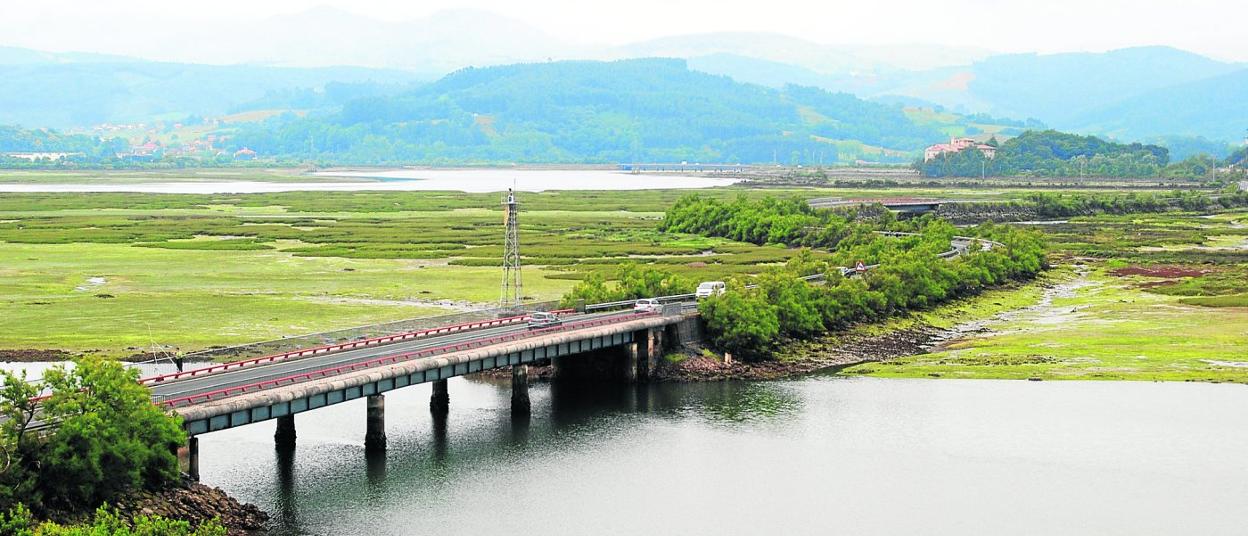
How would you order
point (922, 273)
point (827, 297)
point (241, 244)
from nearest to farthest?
point (827, 297) < point (922, 273) < point (241, 244)

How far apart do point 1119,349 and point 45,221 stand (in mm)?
127803

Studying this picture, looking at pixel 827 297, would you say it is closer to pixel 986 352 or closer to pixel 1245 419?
pixel 986 352

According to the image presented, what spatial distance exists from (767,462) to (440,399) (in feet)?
53.0

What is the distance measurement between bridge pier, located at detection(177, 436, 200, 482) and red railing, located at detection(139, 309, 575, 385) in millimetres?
2608

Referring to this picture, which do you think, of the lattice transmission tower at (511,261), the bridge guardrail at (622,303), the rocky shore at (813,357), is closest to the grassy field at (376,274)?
the lattice transmission tower at (511,261)

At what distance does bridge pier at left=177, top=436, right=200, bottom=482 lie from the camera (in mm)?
48344

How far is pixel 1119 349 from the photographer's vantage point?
8325 cm

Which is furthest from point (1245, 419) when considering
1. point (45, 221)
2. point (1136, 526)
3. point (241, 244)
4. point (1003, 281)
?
point (45, 221)

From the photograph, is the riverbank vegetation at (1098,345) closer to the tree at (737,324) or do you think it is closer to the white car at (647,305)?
the tree at (737,324)

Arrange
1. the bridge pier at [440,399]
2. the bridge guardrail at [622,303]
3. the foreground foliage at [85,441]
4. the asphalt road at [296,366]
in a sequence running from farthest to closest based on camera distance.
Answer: the bridge guardrail at [622,303], the bridge pier at [440,399], the asphalt road at [296,366], the foreground foliage at [85,441]

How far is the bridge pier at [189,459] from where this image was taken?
48.3 metres

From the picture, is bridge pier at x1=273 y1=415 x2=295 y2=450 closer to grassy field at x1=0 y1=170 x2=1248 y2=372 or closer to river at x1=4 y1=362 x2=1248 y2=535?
river at x1=4 y1=362 x2=1248 y2=535

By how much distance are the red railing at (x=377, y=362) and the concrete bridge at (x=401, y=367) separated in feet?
0.14

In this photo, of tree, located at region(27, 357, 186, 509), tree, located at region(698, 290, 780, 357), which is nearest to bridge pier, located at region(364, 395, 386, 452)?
tree, located at region(27, 357, 186, 509)
